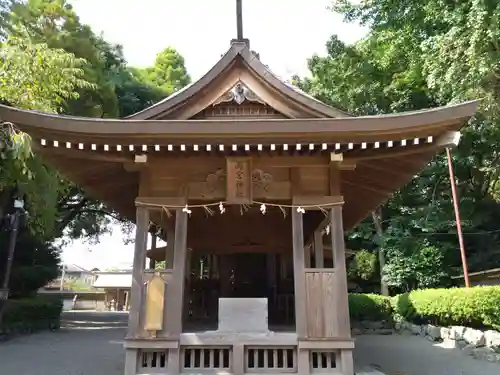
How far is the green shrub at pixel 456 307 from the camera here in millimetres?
10266

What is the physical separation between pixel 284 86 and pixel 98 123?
9.69ft

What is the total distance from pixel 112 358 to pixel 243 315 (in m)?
4.18

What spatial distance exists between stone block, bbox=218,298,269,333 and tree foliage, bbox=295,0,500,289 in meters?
9.79

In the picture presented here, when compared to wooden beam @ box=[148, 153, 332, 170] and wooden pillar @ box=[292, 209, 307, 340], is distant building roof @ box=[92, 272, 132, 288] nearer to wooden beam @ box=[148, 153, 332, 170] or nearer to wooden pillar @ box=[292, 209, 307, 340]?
wooden beam @ box=[148, 153, 332, 170]

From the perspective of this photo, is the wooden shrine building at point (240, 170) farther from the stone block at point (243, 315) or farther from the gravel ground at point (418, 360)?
the gravel ground at point (418, 360)

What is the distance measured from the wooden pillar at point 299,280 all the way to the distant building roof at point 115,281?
116ft

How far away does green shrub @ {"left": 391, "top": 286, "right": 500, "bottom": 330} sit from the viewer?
1027cm

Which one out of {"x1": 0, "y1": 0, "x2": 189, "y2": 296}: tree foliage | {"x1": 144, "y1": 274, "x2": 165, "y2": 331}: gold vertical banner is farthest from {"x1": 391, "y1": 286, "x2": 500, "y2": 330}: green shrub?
{"x1": 0, "y1": 0, "x2": 189, "y2": 296}: tree foliage

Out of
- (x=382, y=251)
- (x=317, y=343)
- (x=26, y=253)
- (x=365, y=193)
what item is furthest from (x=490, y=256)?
(x=26, y=253)

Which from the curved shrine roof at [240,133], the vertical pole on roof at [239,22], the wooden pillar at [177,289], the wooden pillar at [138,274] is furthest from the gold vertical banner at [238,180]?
the vertical pole on roof at [239,22]

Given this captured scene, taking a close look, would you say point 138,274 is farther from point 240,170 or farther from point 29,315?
point 29,315

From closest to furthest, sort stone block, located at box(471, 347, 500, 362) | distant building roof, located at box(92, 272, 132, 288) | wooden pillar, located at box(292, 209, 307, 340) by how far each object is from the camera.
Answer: wooden pillar, located at box(292, 209, 307, 340), stone block, located at box(471, 347, 500, 362), distant building roof, located at box(92, 272, 132, 288)

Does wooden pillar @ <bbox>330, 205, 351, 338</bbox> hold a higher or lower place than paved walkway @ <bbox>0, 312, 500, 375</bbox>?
higher

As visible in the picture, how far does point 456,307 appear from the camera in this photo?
11.3m
